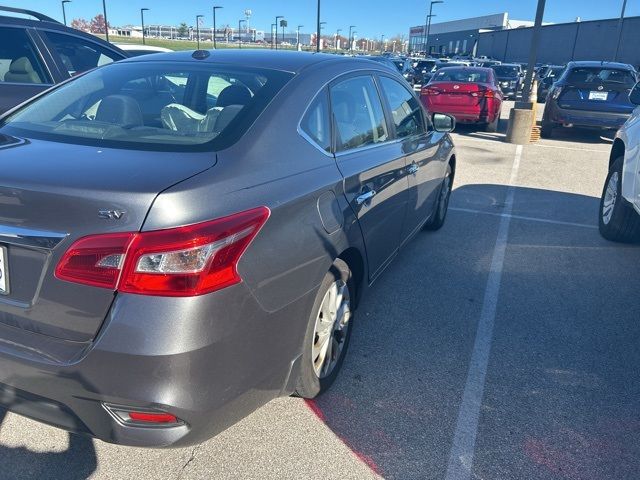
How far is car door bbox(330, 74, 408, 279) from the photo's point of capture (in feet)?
9.33

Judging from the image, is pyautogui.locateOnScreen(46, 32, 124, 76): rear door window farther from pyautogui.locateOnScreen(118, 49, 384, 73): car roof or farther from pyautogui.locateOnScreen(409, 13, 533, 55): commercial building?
pyautogui.locateOnScreen(409, 13, 533, 55): commercial building

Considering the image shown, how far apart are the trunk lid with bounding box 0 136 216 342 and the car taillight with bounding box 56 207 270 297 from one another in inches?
1.3

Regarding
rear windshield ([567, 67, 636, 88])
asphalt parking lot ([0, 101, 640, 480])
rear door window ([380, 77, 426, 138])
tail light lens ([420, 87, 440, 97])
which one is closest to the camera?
asphalt parking lot ([0, 101, 640, 480])

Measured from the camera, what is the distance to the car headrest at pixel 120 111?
8.49 ft

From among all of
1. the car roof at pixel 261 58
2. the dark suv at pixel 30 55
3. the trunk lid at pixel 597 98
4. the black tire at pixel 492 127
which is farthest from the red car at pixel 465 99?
the car roof at pixel 261 58

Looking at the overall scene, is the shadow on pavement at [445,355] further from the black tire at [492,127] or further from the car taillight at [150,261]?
the black tire at [492,127]

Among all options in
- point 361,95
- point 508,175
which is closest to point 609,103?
point 508,175

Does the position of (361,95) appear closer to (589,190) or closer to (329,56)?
(329,56)

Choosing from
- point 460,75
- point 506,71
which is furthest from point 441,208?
point 506,71

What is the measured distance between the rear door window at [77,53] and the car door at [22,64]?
0.23 meters

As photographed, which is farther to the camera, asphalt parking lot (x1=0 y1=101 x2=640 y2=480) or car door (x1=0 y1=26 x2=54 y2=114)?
car door (x1=0 y1=26 x2=54 y2=114)

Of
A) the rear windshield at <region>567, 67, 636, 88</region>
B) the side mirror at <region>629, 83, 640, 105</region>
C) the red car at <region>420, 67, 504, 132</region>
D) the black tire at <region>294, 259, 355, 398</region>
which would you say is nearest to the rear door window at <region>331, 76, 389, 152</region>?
the black tire at <region>294, 259, 355, 398</region>

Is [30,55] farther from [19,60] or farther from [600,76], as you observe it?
[600,76]

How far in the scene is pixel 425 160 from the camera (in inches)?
167
